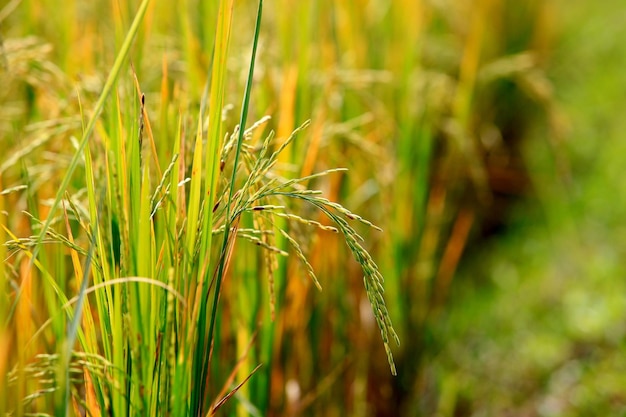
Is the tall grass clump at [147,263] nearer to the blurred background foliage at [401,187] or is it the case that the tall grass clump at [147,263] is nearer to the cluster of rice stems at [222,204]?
the cluster of rice stems at [222,204]

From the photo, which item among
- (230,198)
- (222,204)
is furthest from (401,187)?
(230,198)

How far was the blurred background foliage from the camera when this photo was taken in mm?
1482

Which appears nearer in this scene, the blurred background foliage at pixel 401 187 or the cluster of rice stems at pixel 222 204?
the cluster of rice stems at pixel 222 204

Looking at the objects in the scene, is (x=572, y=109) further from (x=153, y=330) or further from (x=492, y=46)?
(x=153, y=330)

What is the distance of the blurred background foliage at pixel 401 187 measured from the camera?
1.48 metres

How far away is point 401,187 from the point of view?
6.40ft

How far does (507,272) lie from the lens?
294cm

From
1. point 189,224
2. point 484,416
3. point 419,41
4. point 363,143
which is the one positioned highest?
point 419,41

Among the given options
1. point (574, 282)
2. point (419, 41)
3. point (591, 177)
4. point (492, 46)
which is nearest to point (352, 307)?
point (419, 41)

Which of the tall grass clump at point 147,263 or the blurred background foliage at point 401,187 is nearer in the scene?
the tall grass clump at point 147,263

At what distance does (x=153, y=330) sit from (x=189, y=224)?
143 millimetres

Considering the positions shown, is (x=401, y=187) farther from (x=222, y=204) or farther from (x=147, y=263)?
(x=147, y=263)

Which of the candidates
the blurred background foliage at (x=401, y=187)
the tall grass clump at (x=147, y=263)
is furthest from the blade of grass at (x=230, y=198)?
the blurred background foliage at (x=401, y=187)

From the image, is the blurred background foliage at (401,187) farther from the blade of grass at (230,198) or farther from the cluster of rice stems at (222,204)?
the blade of grass at (230,198)
